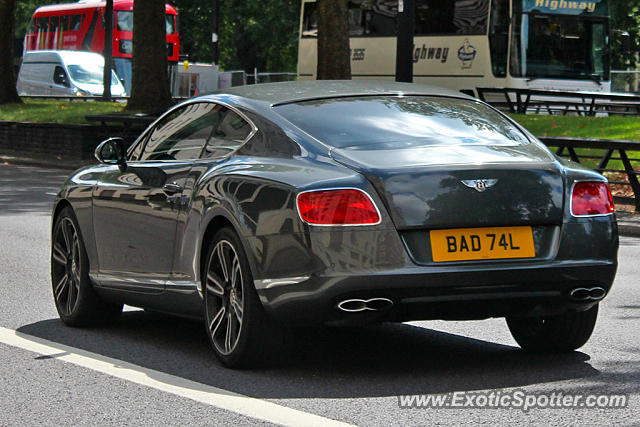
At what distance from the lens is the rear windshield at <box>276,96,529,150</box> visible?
6.56 m

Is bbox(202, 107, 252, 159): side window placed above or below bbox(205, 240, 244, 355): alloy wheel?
above

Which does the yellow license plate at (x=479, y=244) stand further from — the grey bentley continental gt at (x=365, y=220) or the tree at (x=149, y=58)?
the tree at (x=149, y=58)

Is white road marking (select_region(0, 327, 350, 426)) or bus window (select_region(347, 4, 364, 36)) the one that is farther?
bus window (select_region(347, 4, 364, 36))

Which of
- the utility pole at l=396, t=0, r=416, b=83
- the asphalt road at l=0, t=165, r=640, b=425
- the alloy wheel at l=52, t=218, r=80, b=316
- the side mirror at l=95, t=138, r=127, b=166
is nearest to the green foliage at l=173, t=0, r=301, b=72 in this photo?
the utility pole at l=396, t=0, r=416, b=83

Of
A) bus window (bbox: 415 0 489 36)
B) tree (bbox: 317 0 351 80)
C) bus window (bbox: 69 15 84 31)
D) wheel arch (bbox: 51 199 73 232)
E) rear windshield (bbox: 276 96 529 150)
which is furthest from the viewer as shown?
bus window (bbox: 69 15 84 31)

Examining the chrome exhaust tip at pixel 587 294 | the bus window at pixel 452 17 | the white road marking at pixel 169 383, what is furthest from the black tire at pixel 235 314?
the bus window at pixel 452 17

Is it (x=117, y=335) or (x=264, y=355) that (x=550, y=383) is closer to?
(x=264, y=355)

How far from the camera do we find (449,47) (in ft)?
116

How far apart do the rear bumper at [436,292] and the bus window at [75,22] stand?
5314cm

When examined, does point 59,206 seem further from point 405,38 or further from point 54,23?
point 54,23

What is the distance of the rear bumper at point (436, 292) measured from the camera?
596 centimetres

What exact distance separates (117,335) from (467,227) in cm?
274

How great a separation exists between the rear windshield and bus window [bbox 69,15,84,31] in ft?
171

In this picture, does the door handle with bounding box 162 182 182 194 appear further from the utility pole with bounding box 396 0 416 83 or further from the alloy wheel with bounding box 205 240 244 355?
the utility pole with bounding box 396 0 416 83
